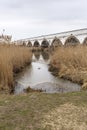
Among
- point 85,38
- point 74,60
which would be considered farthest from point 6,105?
point 85,38

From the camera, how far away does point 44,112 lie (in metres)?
4.30

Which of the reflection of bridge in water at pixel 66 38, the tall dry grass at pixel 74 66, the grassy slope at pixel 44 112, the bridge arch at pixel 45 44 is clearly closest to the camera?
the grassy slope at pixel 44 112

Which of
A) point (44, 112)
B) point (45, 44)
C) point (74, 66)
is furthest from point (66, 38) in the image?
point (44, 112)

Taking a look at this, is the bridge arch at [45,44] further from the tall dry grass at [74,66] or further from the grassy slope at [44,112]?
the grassy slope at [44,112]

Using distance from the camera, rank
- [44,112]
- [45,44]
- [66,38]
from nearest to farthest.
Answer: [44,112]
[66,38]
[45,44]

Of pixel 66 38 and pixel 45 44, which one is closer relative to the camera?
pixel 66 38

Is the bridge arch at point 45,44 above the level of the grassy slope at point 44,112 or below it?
A: above

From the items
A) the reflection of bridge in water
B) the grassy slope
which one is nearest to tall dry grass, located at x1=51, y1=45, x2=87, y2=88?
the grassy slope

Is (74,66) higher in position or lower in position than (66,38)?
lower

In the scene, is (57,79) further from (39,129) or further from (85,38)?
(85,38)

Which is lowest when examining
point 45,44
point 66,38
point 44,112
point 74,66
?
point 44,112

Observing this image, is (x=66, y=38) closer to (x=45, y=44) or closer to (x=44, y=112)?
(x=45, y=44)

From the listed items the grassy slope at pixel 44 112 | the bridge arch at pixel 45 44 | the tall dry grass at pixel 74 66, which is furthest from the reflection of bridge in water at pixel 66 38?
the grassy slope at pixel 44 112

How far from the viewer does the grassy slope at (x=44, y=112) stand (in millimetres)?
3781
